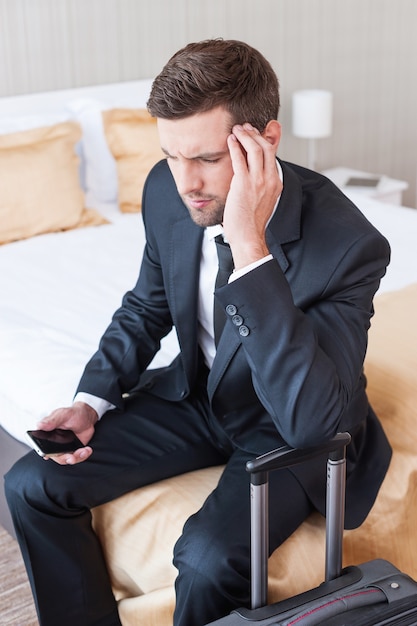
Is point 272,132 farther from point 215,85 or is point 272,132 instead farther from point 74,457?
point 74,457

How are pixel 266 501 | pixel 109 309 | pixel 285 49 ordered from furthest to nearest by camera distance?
pixel 285 49
pixel 109 309
pixel 266 501

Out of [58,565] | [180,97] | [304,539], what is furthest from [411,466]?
[180,97]

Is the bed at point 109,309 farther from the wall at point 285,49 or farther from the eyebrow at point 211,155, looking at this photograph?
the eyebrow at point 211,155

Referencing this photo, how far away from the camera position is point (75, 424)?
1952 millimetres

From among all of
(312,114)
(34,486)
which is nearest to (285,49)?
(312,114)

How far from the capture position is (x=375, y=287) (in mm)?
1742

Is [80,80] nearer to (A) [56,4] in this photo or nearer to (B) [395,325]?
(A) [56,4]

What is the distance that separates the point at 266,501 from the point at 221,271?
538 millimetres

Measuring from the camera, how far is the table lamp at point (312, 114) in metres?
4.42

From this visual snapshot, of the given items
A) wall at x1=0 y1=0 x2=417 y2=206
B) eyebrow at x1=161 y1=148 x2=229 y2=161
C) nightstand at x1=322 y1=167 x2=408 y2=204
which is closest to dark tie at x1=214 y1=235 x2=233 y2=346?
eyebrow at x1=161 y1=148 x2=229 y2=161

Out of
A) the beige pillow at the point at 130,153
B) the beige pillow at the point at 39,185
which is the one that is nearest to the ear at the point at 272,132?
the beige pillow at the point at 39,185

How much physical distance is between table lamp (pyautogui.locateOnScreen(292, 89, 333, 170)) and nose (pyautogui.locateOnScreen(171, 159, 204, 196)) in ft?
9.42

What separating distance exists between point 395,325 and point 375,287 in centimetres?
81

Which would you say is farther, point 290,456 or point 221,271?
point 221,271
